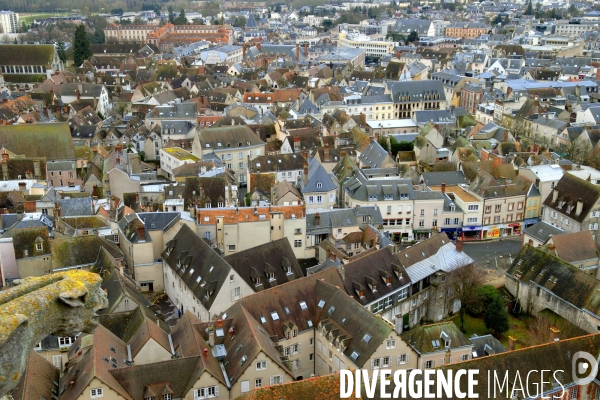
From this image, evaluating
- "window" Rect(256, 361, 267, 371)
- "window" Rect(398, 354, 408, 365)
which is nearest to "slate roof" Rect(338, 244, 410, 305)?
"window" Rect(398, 354, 408, 365)

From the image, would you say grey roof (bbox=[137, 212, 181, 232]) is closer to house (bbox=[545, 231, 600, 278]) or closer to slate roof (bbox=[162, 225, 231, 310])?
slate roof (bbox=[162, 225, 231, 310])

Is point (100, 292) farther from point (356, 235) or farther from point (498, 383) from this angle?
point (356, 235)

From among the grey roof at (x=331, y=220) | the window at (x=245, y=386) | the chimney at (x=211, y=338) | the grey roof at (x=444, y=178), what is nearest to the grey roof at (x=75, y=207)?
the grey roof at (x=331, y=220)

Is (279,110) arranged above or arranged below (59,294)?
below

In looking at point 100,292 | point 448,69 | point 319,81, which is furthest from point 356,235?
point 448,69

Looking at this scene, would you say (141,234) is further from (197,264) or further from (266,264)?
(266,264)

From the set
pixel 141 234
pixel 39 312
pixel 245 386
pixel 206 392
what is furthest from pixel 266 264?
pixel 39 312
